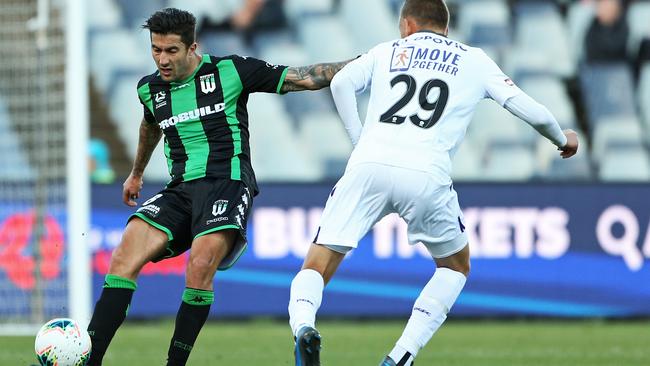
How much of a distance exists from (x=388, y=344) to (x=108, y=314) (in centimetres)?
412

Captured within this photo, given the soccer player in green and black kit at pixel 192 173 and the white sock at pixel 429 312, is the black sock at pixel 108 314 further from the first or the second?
the white sock at pixel 429 312

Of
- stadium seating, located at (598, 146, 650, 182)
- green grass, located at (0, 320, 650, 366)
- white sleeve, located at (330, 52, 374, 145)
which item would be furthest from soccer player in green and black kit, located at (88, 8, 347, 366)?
stadium seating, located at (598, 146, 650, 182)

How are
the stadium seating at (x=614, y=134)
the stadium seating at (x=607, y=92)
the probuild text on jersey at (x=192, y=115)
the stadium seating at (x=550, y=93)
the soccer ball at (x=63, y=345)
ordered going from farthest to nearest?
the stadium seating at (x=607, y=92) < the stadium seating at (x=550, y=93) < the stadium seating at (x=614, y=134) < the probuild text on jersey at (x=192, y=115) < the soccer ball at (x=63, y=345)

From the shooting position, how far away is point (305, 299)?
247 inches

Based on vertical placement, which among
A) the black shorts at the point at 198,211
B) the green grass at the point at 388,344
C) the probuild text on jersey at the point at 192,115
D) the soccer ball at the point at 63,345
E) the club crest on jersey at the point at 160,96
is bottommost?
the green grass at the point at 388,344

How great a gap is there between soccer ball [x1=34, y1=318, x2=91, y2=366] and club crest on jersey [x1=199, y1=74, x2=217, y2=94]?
139 centimetres

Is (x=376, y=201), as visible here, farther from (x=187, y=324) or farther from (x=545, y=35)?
(x=545, y=35)

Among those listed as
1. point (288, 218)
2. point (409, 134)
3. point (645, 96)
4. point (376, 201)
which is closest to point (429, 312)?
point (376, 201)

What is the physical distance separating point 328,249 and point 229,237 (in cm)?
66

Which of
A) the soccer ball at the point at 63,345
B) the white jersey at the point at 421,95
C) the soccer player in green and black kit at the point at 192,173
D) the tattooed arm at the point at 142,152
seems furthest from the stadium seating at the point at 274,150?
the white jersey at the point at 421,95

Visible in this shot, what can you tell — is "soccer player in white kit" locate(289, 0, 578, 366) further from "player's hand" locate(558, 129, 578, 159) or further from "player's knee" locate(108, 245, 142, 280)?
"player's knee" locate(108, 245, 142, 280)

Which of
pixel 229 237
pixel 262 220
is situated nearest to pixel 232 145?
pixel 229 237

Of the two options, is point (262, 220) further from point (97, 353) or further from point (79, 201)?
point (97, 353)

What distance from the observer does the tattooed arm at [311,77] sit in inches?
276
